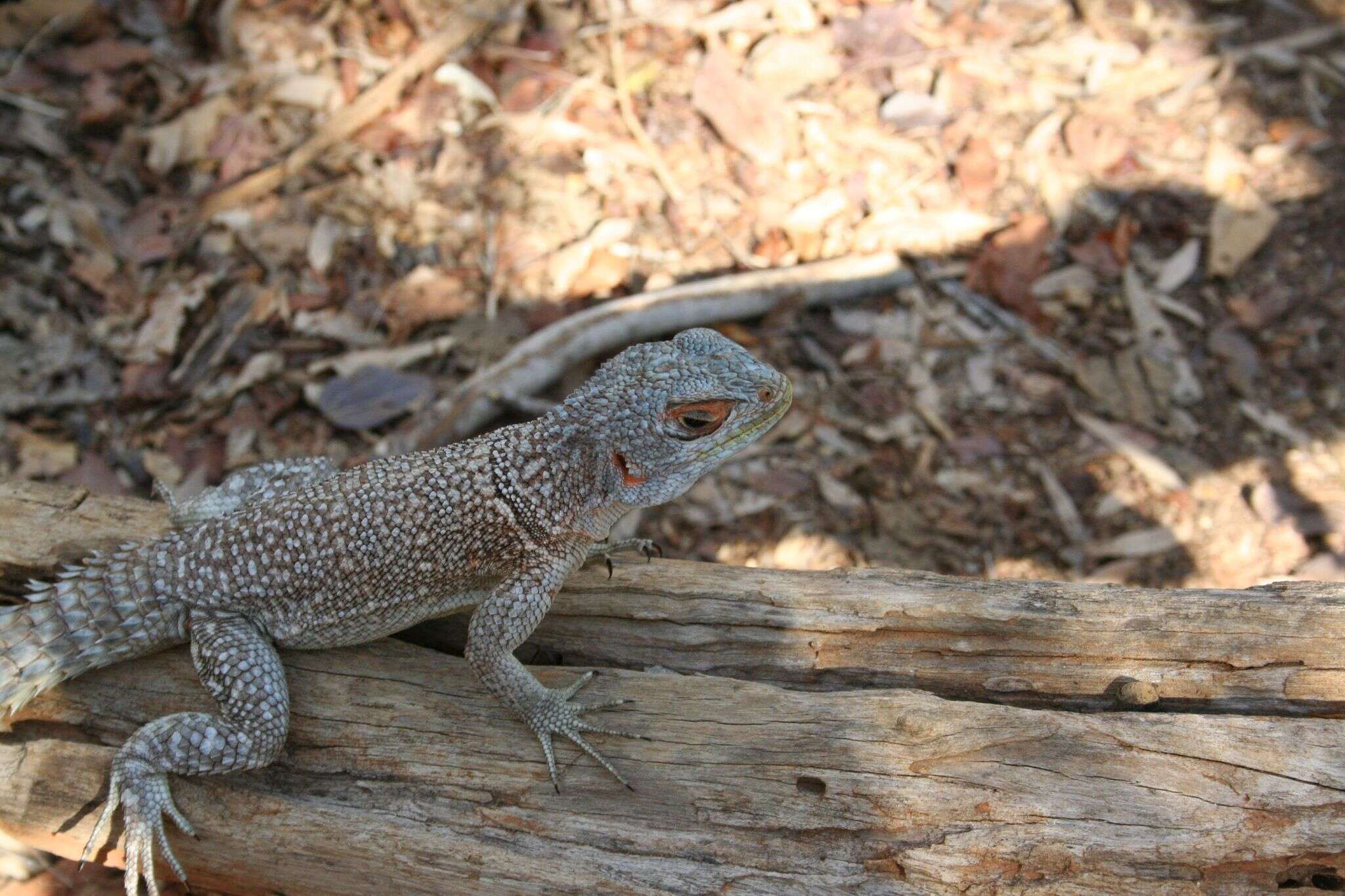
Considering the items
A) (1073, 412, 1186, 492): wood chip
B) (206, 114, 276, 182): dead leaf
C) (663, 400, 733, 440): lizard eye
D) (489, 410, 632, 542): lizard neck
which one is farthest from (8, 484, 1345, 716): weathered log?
(206, 114, 276, 182): dead leaf

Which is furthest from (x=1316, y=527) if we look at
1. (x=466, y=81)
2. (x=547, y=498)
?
(x=466, y=81)

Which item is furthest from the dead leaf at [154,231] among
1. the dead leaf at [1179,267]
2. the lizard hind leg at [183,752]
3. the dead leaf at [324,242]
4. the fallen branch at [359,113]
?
the dead leaf at [1179,267]

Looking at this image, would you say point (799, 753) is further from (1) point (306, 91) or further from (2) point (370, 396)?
(1) point (306, 91)

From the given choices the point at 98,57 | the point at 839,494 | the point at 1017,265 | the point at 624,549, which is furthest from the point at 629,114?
the point at 624,549

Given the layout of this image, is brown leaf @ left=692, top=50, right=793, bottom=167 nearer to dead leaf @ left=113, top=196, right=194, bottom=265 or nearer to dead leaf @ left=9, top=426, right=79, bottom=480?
dead leaf @ left=113, top=196, right=194, bottom=265

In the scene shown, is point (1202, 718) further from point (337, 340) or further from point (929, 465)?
point (337, 340)

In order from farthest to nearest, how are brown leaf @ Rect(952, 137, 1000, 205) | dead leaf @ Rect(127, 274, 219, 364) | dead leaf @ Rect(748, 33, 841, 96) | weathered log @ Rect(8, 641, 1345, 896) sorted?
1. dead leaf @ Rect(748, 33, 841, 96)
2. brown leaf @ Rect(952, 137, 1000, 205)
3. dead leaf @ Rect(127, 274, 219, 364)
4. weathered log @ Rect(8, 641, 1345, 896)
